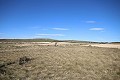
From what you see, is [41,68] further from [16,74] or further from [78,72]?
[78,72]

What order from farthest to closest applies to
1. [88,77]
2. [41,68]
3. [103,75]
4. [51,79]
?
[41,68], [103,75], [88,77], [51,79]

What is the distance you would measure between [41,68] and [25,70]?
4.83 ft

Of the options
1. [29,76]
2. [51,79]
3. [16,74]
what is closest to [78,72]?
[51,79]

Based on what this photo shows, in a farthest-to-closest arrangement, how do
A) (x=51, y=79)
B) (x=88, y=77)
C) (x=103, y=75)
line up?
1. (x=103, y=75)
2. (x=88, y=77)
3. (x=51, y=79)

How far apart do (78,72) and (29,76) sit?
14.1 ft

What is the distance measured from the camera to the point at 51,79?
386 inches

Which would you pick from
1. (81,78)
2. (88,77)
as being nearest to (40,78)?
(81,78)

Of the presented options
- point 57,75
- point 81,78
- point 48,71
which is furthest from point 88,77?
point 48,71

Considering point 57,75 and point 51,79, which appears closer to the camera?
point 51,79

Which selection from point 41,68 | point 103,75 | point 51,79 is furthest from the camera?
point 41,68

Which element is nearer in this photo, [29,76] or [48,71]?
[29,76]

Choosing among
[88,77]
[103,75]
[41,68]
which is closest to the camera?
[88,77]

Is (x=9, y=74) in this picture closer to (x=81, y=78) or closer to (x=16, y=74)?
(x=16, y=74)

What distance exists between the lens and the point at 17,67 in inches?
477
